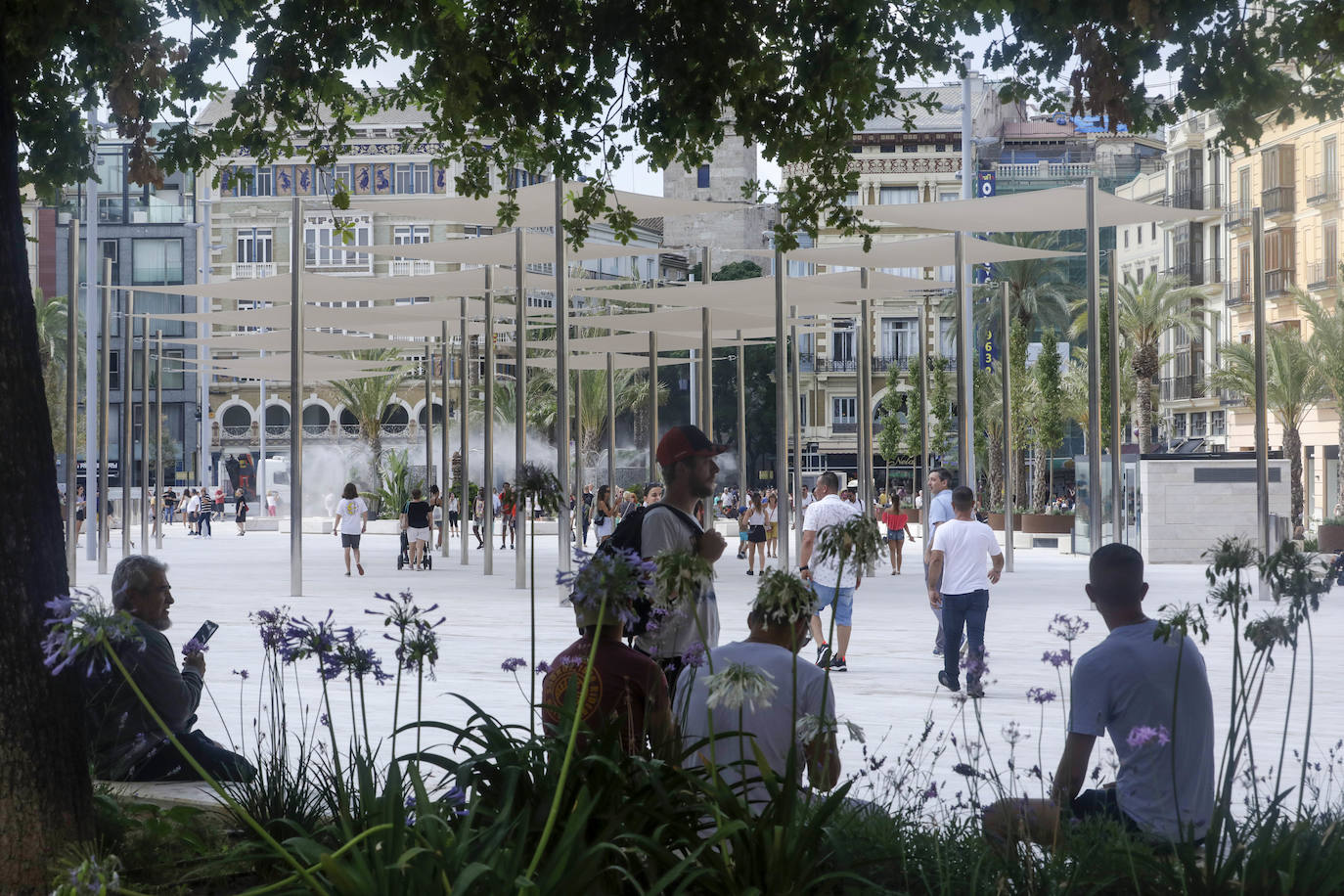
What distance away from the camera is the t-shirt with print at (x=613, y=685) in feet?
14.7

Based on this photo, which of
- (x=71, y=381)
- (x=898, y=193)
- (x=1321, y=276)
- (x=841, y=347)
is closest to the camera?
(x=71, y=381)

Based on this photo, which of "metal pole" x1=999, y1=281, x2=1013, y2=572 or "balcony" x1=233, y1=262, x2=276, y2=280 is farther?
"balcony" x1=233, y1=262, x2=276, y2=280

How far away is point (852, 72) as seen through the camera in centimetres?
632

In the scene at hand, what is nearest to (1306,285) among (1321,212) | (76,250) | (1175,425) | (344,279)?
(1321,212)

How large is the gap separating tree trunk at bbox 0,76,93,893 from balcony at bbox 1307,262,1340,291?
45.5 metres

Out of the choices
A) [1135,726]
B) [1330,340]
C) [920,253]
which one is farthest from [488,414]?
[1330,340]

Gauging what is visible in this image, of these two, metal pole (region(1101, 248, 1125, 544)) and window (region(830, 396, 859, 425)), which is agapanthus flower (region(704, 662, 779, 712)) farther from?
window (region(830, 396, 859, 425))

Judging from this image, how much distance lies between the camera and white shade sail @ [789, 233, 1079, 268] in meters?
20.9

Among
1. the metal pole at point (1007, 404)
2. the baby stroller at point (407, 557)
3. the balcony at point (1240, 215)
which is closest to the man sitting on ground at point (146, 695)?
the metal pole at point (1007, 404)

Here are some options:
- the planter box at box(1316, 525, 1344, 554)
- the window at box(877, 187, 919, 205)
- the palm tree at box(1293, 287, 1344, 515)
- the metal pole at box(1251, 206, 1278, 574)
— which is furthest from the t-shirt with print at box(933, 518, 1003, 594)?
the window at box(877, 187, 919, 205)

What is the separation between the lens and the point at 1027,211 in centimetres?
1842

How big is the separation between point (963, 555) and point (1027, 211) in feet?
28.6

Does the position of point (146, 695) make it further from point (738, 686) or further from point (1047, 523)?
point (1047, 523)

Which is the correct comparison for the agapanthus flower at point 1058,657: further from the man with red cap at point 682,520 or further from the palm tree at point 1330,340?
the palm tree at point 1330,340
